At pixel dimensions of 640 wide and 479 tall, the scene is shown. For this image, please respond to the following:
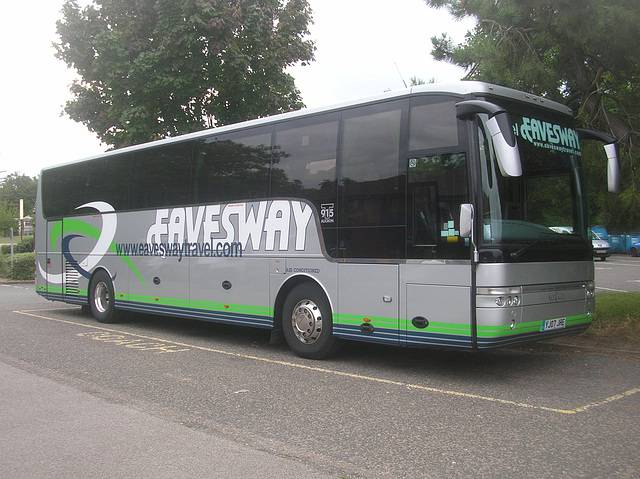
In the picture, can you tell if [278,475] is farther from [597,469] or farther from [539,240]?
[539,240]

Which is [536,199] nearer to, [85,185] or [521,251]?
[521,251]

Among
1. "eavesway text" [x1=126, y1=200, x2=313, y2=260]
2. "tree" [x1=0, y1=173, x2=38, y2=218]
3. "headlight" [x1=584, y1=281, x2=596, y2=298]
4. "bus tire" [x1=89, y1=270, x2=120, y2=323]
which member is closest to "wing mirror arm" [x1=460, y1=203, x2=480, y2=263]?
"headlight" [x1=584, y1=281, x2=596, y2=298]

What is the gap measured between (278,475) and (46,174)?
493 inches

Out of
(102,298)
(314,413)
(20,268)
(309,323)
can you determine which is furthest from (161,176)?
(20,268)

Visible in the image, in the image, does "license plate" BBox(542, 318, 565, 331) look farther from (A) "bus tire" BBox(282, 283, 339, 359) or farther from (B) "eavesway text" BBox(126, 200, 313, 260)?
(B) "eavesway text" BBox(126, 200, 313, 260)

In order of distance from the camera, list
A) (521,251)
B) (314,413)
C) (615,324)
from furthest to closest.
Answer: (615,324) → (521,251) → (314,413)

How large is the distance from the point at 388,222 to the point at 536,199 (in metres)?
1.78

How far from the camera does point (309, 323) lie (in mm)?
8609

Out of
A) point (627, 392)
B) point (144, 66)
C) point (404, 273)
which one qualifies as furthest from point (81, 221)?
point (627, 392)

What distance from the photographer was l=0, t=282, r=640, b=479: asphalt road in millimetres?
4469

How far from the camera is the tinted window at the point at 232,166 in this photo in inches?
374

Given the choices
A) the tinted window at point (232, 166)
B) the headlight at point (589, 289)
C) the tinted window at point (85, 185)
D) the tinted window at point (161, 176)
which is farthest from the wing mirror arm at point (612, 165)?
the tinted window at point (85, 185)

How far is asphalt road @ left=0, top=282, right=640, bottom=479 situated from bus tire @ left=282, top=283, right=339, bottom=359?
23 cm

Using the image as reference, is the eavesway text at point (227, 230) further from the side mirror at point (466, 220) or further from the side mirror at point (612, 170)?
the side mirror at point (612, 170)
